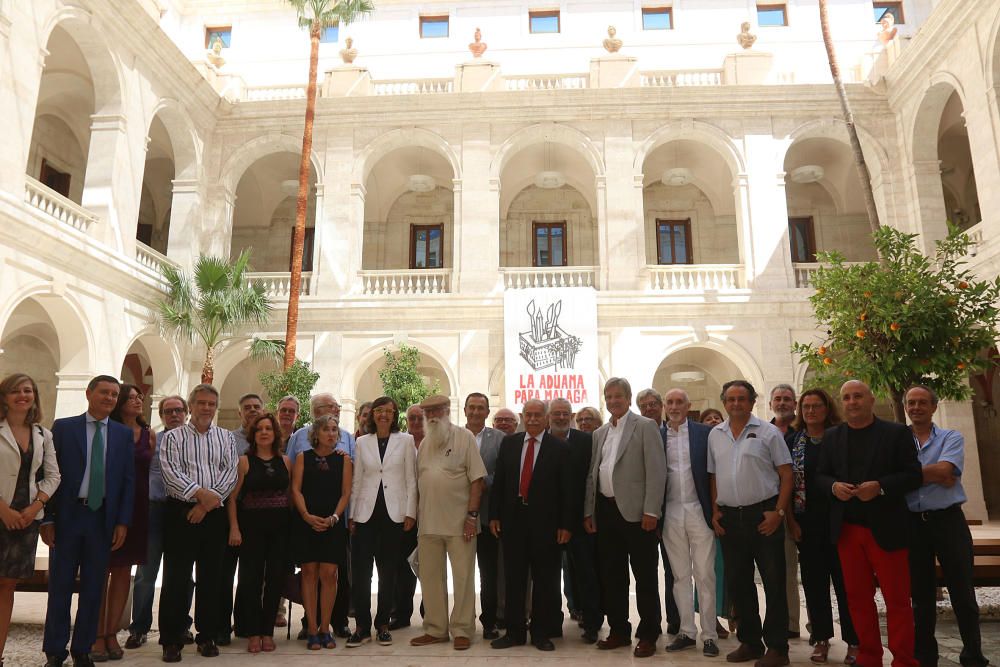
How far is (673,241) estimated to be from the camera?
19.7m

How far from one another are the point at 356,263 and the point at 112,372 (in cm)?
561

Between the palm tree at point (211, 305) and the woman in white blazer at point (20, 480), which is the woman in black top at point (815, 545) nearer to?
the woman in white blazer at point (20, 480)

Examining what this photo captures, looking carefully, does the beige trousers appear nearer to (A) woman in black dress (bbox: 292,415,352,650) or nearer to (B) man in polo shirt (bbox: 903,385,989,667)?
(A) woman in black dress (bbox: 292,415,352,650)

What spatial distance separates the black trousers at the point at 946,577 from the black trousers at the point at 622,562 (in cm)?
165

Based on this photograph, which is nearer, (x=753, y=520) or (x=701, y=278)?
(x=753, y=520)

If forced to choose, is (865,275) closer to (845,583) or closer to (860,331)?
(860,331)

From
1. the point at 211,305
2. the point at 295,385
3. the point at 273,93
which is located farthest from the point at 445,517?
the point at 273,93

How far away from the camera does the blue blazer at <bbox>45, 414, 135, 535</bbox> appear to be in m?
4.66

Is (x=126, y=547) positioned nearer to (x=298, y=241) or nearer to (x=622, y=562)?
(x=622, y=562)

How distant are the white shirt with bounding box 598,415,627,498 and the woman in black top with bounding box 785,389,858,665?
1230mm

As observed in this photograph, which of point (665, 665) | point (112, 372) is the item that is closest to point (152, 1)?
point (112, 372)

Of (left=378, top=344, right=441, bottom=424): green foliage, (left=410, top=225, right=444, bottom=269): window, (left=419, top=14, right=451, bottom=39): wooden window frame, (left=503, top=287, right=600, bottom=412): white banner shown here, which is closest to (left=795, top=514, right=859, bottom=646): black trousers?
(left=378, top=344, right=441, bottom=424): green foliage

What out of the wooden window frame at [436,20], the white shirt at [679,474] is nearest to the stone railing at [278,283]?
the wooden window frame at [436,20]

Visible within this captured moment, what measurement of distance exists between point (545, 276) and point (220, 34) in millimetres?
12826
